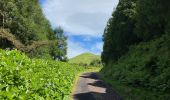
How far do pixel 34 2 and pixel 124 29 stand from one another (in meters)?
18.6

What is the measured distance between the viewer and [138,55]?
5697cm

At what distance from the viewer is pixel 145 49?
186 feet

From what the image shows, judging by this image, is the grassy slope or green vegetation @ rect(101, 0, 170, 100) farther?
green vegetation @ rect(101, 0, 170, 100)

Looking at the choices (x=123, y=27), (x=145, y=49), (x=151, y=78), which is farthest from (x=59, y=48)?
(x=151, y=78)

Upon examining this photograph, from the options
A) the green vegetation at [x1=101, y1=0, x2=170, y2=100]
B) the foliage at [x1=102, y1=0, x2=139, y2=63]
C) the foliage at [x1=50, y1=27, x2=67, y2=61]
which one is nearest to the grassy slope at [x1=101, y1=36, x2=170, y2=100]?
the green vegetation at [x1=101, y1=0, x2=170, y2=100]

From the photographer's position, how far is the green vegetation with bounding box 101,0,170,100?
3409 cm

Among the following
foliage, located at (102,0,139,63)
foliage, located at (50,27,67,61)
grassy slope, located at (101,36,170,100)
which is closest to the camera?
grassy slope, located at (101,36,170,100)

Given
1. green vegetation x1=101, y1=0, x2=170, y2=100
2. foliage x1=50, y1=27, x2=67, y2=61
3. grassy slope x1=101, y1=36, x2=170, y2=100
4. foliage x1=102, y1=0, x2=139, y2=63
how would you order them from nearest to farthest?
grassy slope x1=101, y1=36, x2=170, y2=100, green vegetation x1=101, y1=0, x2=170, y2=100, foliage x1=102, y1=0, x2=139, y2=63, foliage x1=50, y1=27, x2=67, y2=61

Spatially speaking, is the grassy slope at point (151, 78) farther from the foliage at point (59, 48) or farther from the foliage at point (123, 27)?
the foliage at point (59, 48)

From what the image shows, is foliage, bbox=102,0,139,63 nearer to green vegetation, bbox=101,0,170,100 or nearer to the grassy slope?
green vegetation, bbox=101,0,170,100

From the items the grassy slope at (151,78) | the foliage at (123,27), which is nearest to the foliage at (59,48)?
the foliage at (123,27)

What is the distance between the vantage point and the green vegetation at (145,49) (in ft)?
112

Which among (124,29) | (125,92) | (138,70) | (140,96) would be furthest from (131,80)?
(124,29)

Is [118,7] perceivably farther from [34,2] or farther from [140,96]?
[140,96]
